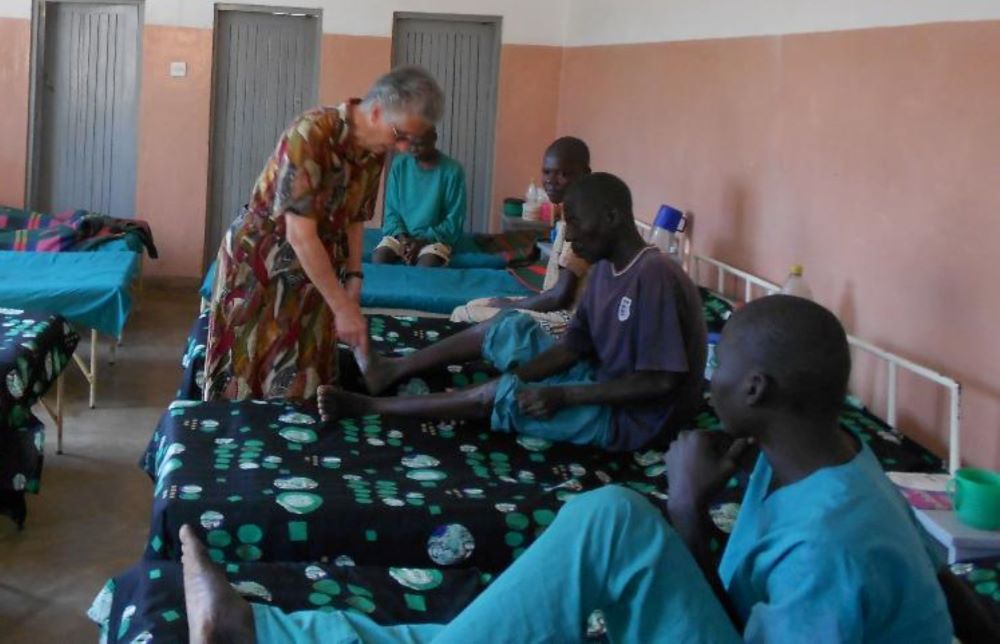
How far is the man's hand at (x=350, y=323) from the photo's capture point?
309 cm

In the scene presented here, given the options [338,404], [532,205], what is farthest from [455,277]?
[338,404]

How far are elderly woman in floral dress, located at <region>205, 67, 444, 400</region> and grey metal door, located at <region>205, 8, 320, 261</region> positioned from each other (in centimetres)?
463

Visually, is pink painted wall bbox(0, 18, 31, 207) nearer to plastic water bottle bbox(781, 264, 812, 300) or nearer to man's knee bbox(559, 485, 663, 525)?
plastic water bottle bbox(781, 264, 812, 300)

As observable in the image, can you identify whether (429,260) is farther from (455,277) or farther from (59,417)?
(59,417)

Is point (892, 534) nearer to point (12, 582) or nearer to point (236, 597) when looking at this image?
point (236, 597)

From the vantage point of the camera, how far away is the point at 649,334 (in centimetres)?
290

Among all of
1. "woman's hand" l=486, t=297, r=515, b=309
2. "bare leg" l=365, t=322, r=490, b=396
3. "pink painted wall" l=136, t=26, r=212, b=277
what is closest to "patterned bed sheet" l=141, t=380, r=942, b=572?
"bare leg" l=365, t=322, r=490, b=396

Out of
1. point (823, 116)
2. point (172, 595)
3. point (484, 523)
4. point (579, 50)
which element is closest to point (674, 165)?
point (823, 116)

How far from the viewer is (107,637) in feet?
6.98

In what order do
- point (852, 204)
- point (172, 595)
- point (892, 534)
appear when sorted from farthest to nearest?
point (852, 204), point (172, 595), point (892, 534)

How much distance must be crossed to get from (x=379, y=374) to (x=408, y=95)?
911mm

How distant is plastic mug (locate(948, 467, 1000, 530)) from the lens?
2.45m

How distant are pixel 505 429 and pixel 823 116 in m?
1.59

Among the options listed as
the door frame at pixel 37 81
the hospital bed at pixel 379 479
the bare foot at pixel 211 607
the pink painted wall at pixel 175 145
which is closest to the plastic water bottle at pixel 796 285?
the hospital bed at pixel 379 479
